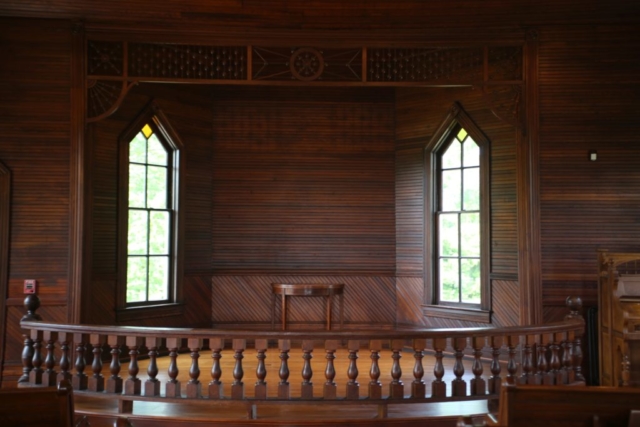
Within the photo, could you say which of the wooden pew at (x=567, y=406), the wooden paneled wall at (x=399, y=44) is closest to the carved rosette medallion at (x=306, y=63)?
the wooden paneled wall at (x=399, y=44)

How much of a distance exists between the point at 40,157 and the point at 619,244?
6601 millimetres

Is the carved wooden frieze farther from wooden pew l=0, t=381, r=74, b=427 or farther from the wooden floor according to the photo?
wooden pew l=0, t=381, r=74, b=427

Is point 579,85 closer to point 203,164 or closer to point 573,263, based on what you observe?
point 573,263

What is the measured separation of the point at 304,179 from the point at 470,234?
8.55ft

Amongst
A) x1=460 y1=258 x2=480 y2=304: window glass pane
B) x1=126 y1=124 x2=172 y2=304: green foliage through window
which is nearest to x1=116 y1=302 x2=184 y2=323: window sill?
x1=126 y1=124 x2=172 y2=304: green foliage through window

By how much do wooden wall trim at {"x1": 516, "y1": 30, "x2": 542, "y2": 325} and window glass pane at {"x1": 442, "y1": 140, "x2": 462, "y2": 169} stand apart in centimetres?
177

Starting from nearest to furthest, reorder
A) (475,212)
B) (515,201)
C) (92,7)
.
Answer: (92,7), (515,201), (475,212)

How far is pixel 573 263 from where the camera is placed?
8.25 meters

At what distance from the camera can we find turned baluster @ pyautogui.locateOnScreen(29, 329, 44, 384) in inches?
252

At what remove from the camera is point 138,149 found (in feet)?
32.3

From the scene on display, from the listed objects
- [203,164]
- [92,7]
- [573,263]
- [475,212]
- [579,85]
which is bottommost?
[573,263]

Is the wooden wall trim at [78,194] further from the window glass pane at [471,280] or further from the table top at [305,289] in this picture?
the window glass pane at [471,280]

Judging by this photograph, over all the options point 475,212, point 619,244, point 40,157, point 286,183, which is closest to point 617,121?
point 619,244

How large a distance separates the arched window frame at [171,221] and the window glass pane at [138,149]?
0.17 m
